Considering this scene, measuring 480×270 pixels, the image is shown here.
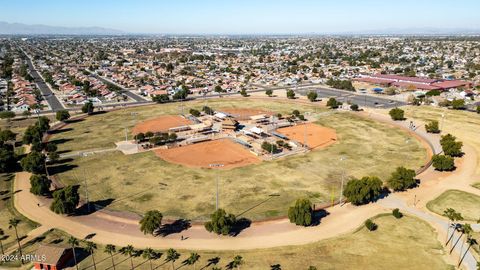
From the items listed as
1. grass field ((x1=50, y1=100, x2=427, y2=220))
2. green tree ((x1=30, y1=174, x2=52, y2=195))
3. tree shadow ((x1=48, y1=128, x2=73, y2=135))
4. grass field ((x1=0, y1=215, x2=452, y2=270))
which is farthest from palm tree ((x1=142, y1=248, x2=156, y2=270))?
tree shadow ((x1=48, y1=128, x2=73, y2=135))

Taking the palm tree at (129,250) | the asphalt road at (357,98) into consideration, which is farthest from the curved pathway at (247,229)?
the asphalt road at (357,98)

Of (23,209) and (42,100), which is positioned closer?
(23,209)

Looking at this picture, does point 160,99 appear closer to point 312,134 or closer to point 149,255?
point 312,134

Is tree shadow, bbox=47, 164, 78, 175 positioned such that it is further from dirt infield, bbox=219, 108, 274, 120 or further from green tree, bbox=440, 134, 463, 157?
green tree, bbox=440, 134, 463, 157

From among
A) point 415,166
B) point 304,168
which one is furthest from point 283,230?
point 415,166

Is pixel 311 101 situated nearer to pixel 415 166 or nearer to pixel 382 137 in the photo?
pixel 382 137

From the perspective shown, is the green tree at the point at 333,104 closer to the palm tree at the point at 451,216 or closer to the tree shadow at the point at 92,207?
the palm tree at the point at 451,216
